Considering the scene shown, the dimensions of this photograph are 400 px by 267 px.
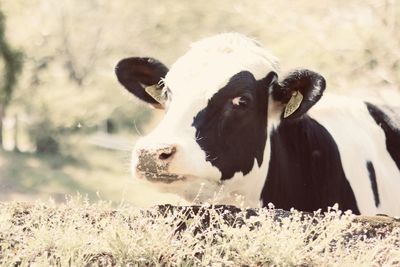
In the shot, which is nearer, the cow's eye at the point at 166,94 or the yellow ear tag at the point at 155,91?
the cow's eye at the point at 166,94

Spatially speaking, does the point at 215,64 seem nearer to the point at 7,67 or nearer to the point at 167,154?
the point at 167,154

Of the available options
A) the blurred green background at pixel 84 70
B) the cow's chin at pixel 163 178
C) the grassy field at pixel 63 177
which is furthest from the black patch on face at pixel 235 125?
the grassy field at pixel 63 177

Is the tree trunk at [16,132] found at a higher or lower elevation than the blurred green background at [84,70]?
lower

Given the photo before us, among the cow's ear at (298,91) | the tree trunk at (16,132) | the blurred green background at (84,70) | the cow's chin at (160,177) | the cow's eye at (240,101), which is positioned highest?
the cow's ear at (298,91)

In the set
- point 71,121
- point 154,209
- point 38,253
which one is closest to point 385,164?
point 154,209

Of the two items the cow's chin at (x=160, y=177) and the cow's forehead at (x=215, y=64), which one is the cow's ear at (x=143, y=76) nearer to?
the cow's forehead at (x=215, y=64)

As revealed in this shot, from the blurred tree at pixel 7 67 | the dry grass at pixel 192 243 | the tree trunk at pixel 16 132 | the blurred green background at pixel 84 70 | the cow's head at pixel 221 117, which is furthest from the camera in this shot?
the tree trunk at pixel 16 132

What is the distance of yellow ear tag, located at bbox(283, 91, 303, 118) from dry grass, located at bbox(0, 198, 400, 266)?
4.50ft

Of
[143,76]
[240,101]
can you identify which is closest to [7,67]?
[143,76]

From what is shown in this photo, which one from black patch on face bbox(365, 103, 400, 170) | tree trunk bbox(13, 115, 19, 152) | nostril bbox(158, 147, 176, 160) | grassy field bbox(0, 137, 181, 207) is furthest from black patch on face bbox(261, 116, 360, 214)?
tree trunk bbox(13, 115, 19, 152)

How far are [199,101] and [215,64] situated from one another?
31 cm

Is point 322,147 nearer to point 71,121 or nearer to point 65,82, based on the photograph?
point 71,121

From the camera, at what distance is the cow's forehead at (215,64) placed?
400cm

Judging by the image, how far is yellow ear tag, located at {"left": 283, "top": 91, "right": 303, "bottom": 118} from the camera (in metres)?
4.21
